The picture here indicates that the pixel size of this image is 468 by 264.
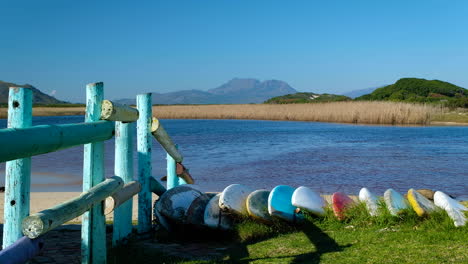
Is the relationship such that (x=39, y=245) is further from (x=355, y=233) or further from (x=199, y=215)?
(x=355, y=233)

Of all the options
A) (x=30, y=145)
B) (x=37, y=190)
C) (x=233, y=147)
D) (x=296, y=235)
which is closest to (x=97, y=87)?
(x=30, y=145)

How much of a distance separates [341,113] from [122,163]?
34.8 meters

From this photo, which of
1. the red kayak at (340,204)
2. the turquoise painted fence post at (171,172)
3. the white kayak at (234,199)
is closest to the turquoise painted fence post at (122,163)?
the white kayak at (234,199)

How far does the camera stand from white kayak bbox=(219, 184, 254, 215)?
5973mm

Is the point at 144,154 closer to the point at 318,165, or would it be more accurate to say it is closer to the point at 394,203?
the point at 394,203

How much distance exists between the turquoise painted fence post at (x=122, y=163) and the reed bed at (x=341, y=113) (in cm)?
3211

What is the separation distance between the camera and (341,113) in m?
38.8

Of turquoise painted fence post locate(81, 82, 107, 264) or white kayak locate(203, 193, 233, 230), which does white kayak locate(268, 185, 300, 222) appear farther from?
turquoise painted fence post locate(81, 82, 107, 264)

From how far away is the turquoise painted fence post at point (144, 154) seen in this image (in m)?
6.08

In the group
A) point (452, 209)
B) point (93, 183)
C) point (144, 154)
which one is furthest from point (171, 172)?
point (452, 209)

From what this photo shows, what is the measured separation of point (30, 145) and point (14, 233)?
0.71 metres

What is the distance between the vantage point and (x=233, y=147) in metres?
23.0

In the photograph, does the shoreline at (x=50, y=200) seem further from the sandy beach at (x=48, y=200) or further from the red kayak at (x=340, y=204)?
the red kayak at (x=340, y=204)

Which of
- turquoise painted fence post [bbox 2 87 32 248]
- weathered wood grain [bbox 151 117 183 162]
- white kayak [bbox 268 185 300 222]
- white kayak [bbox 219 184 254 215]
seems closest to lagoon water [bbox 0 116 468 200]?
weathered wood grain [bbox 151 117 183 162]
